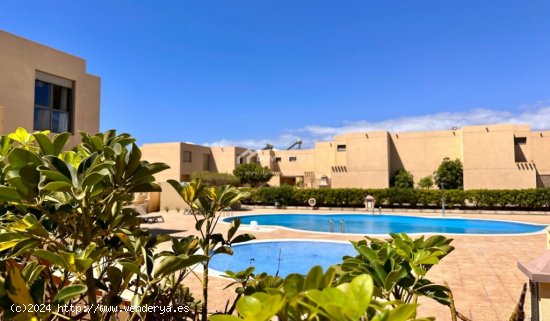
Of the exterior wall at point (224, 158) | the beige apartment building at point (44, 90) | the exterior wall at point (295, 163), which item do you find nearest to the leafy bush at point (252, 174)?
the exterior wall at point (224, 158)

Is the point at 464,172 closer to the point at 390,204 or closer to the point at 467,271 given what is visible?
the point at 390,204

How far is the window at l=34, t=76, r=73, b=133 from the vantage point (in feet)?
35.8

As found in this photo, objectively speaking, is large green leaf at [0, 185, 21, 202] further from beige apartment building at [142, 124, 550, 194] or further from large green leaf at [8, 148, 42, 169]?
beige apartment building at [142, 124, 550, 194]

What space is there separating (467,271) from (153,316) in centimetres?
810

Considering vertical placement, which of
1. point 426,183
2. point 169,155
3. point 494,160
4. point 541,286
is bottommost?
point 541,286

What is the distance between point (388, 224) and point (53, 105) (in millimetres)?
18046

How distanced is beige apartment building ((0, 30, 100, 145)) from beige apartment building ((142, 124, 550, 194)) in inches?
1098

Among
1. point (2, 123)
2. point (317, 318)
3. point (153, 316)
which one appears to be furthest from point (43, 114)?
point (317, 318)

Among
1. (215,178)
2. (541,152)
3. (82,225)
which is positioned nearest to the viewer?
(82,225)

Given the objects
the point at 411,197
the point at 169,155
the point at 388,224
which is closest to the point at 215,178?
the point at 169,155

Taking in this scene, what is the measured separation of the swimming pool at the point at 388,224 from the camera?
17.2m

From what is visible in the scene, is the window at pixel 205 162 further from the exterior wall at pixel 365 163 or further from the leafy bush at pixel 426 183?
the leafy bush at pixel 426 183

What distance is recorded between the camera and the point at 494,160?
31.6 metres

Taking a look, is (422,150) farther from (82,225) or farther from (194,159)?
(82,225)
